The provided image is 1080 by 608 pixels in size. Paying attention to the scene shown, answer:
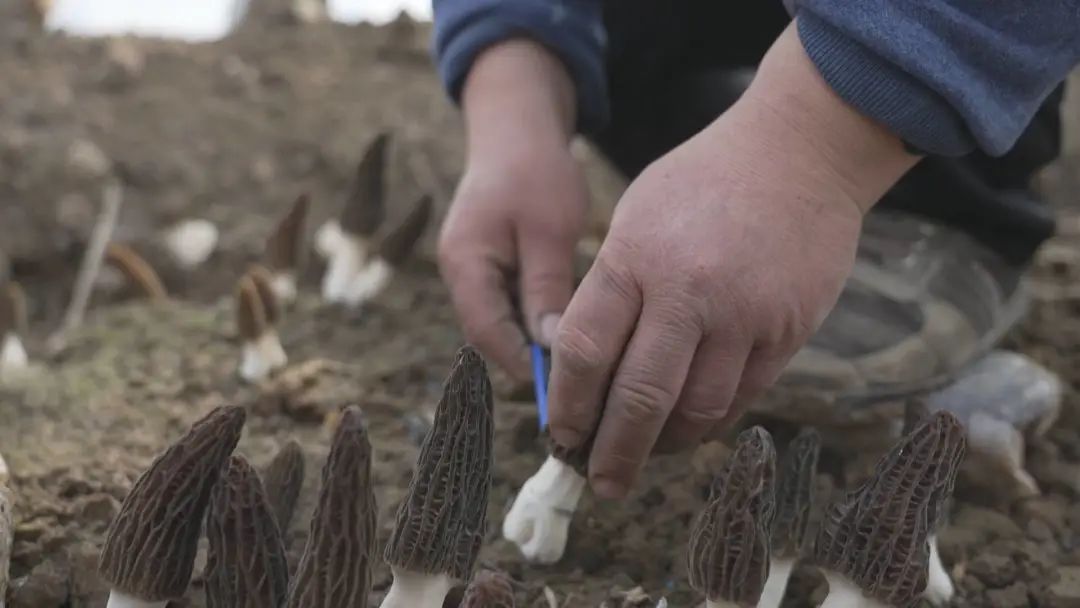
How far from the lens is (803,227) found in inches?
49.7

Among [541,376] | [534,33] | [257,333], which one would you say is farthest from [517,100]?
[257,333]

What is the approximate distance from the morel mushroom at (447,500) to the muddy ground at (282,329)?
19cm

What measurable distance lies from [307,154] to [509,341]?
5.34 ft

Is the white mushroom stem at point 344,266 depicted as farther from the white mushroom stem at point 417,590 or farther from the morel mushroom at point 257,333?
the white mushroom stem at point 417,590

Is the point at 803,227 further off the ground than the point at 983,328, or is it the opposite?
the point at 803,227

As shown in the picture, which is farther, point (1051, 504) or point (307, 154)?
point (307, 154)

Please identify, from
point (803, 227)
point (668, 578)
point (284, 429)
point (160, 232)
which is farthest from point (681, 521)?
point (160, 232)

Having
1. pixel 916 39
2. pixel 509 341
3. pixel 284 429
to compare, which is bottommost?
pixel 284 429

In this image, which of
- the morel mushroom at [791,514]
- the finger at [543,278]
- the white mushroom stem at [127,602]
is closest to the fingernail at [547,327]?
the finger at [543,278]

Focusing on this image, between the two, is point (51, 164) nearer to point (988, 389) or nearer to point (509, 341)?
point (509, 341)

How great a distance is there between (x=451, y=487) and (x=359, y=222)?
1.16 metres

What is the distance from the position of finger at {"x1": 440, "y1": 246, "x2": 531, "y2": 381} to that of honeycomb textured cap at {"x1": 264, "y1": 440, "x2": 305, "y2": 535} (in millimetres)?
332

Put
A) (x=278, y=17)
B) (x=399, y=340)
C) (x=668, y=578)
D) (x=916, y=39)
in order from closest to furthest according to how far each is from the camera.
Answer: (x=916, y=39), (x=668, y=578), (x=399, y=340), (x=278, y=17)

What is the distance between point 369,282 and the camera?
2.31m
